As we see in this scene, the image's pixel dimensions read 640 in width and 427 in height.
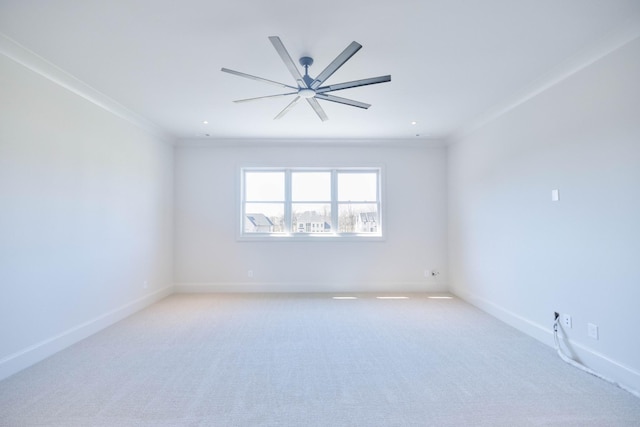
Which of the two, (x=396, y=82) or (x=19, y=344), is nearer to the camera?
(x=19, y=344)

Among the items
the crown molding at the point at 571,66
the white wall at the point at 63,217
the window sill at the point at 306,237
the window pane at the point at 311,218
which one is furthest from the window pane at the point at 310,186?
the crown molding at the point at 571,66

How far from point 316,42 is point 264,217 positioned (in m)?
3.46

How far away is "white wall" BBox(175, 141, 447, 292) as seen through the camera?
520 centimetres

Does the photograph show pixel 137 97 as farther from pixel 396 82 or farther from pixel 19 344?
pixel 396 82

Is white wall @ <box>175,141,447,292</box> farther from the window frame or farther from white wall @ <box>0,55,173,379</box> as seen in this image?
white wall @ <box>0,55,173,379</box>

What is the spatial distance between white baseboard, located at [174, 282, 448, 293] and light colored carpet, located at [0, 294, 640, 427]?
4.61 feet

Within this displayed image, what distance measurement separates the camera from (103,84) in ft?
10.3

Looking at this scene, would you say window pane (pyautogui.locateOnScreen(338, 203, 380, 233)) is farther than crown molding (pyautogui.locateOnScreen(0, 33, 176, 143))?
Yes

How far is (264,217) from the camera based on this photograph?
5.39 metres

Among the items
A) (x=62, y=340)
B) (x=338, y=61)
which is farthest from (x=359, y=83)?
(x=62, y=340)

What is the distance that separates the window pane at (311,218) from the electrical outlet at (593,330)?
3.60 m

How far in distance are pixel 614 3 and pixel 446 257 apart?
3958 mm

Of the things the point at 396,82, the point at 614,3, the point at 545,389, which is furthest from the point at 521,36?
the point at 545,389

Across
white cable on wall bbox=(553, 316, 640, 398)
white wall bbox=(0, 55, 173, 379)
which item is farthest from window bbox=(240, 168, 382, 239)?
white cable on wall bbox=(553, 316, 640, 398)
